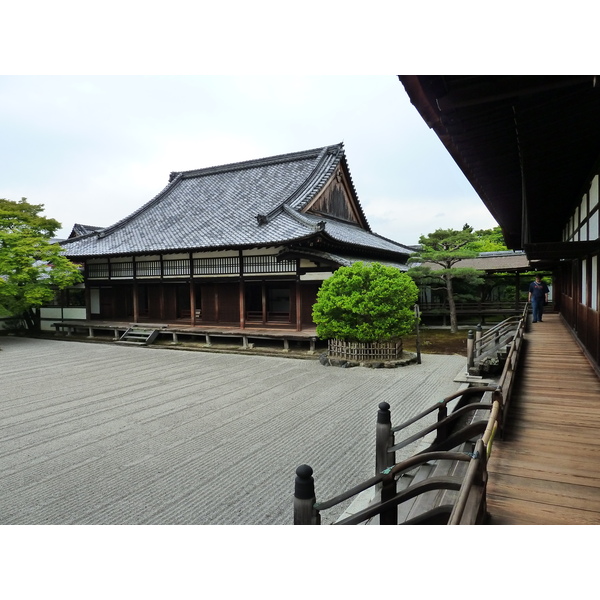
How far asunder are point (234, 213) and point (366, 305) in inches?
369

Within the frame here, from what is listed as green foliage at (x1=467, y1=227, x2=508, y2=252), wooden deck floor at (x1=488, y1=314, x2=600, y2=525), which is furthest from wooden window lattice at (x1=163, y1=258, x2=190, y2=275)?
green foliage at (x1=467, y1=227, x2=508, y2=252)

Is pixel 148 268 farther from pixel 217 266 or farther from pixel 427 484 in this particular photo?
pixel 427 484

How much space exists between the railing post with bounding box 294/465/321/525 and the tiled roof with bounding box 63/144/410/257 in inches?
420

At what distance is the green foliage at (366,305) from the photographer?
449 inches

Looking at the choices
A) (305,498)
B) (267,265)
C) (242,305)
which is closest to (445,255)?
(267,265)

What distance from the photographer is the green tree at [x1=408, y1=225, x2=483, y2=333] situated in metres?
18.6

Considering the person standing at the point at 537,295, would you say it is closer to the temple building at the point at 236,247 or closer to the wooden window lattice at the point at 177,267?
the temple building at the point at 236,247

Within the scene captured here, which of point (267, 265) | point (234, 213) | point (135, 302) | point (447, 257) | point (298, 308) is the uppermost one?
point (234, 213)

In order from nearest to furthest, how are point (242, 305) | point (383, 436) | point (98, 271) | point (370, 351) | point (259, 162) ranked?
point (383, 436), point (370, 351), point (242, 305), point (98, 271), point (259, 162)

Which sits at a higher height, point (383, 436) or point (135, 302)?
point (135, 302)

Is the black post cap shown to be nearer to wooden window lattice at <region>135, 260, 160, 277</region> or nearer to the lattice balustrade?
the lattice balustrade

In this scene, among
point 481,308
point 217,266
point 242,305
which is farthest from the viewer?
point 481,308

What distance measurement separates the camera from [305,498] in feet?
10.2

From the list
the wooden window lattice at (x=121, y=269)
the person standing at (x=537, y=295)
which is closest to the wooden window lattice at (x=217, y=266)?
the wooden window lattice at (x=121, y=269)
